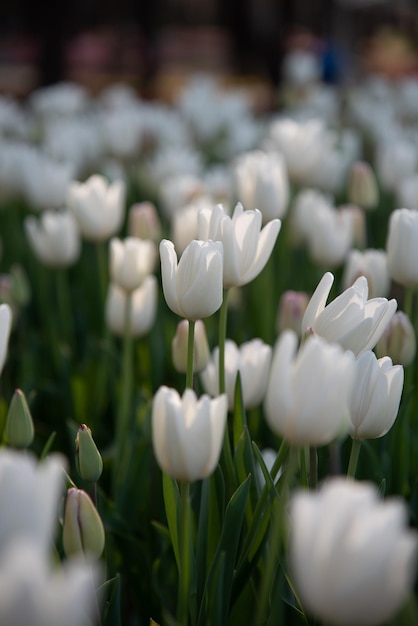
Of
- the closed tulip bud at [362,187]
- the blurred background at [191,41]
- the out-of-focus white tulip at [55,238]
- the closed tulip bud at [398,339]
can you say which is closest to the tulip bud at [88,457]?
the closed tulip bud at [398,339]

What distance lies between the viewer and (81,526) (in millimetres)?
830

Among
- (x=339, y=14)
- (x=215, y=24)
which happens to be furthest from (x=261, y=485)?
(x=215, y=24)

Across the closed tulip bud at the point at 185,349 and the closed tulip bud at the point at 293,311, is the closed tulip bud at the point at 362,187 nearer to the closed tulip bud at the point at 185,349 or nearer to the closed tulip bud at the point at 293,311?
the closed tulip bud at the point at 293,311

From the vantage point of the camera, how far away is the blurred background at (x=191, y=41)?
6.64 meters

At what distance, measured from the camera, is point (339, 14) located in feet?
36.6

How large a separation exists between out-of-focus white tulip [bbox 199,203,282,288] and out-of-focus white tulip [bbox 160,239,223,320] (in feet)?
0.16

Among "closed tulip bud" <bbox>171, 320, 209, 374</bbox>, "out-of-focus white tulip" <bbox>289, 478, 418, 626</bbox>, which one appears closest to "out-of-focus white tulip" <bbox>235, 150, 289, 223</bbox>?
"closed tulip bud" <bbox>171, 320, 209, 374</bbox>

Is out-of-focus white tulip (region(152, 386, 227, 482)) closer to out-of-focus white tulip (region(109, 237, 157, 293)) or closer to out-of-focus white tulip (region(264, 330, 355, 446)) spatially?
out-of-focus white tulip (region(264, 330, 355, 446))

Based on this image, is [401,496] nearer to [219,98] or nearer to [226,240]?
[226,240]

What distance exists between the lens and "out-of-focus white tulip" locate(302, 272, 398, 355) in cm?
88

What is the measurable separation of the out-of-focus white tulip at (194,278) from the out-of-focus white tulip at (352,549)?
0.42m

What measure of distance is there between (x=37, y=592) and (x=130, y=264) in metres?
0.98

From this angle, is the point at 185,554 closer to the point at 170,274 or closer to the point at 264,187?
the point at 170,274

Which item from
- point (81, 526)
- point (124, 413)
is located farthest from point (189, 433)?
point (124, 413)
